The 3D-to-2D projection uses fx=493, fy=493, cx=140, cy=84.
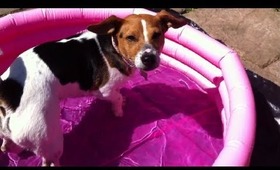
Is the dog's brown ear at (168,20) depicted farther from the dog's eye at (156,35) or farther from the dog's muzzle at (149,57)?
the dog's muzzle at (149,57)

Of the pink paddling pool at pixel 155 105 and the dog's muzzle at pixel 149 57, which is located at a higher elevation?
the dog's muzzle at pixel 149 57

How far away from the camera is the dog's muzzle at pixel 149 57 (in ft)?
13.7

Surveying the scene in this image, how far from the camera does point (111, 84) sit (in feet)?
15.3

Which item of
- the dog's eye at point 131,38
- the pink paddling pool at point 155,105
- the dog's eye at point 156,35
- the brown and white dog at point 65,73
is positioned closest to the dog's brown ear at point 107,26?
the brown and white dog at point 65,73

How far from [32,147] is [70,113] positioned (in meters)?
1.22

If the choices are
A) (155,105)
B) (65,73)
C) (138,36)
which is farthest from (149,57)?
(155,105)

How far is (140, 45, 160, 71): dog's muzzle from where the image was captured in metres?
4.18

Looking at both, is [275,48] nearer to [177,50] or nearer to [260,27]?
[260,27]

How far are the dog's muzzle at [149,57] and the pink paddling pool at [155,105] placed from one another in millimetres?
811

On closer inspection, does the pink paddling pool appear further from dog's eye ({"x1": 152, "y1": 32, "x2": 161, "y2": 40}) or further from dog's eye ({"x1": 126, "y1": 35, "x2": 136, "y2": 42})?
dog's eye ({"x1": 126, "y1": 35, "x2": 136, "y2": 42})

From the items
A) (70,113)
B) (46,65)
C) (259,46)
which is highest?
(46,65)

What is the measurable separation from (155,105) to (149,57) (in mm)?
1316

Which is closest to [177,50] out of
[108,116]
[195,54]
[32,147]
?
[195,54]

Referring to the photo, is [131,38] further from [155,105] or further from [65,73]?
[155,105]
